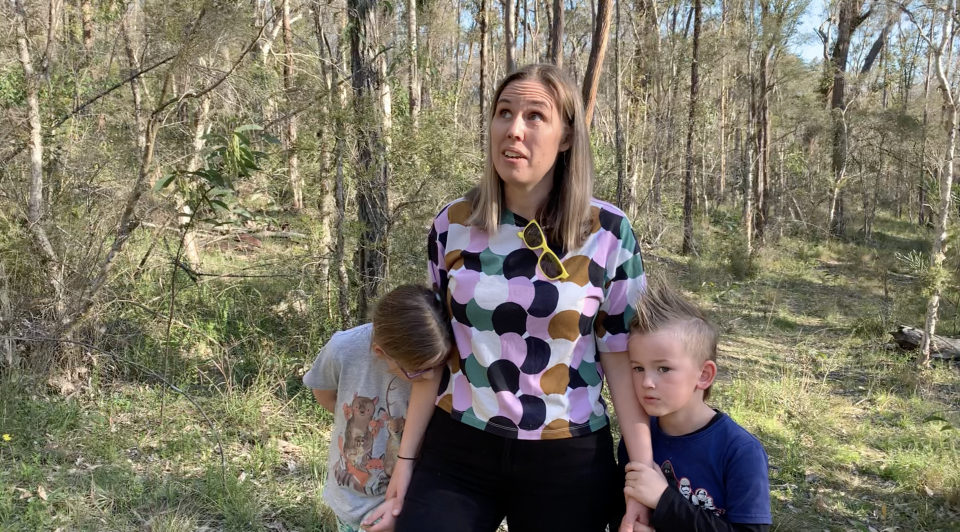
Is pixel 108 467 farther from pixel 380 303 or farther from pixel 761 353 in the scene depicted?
pixel 761 353

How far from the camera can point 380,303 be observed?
64.0 inches

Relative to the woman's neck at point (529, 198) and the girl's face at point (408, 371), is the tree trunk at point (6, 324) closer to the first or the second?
the girl's face at point (408, 371)

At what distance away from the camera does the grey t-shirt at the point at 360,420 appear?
5.56 ft

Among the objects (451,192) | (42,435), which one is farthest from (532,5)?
(42,435)

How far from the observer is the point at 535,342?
1452 millimetres

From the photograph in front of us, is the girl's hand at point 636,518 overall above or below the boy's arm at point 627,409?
below

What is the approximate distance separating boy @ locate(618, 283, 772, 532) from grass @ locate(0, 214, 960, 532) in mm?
1953

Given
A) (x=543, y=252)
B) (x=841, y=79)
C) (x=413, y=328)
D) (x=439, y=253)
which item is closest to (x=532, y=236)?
(x=543, y=252)

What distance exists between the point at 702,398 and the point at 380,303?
2.78ft

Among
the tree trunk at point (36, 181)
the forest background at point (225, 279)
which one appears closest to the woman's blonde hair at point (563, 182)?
the forest background at point (225, 279)

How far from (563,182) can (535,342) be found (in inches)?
15.8

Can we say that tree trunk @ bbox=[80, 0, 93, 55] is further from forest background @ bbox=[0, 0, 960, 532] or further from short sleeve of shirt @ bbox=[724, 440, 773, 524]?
short sleeve of shirt @ bbox=[724, 440, 773, 524]

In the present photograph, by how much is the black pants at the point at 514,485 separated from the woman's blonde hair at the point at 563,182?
0.49 meters

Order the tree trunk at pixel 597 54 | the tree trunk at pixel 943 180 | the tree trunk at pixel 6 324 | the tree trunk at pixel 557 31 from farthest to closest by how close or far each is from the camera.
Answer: the tree trunk at pixel 557 31 → the tree trunk at pixel 597 54 → the tree trunk at pixel 943 180 → the tree trunk at pixel 6 324
